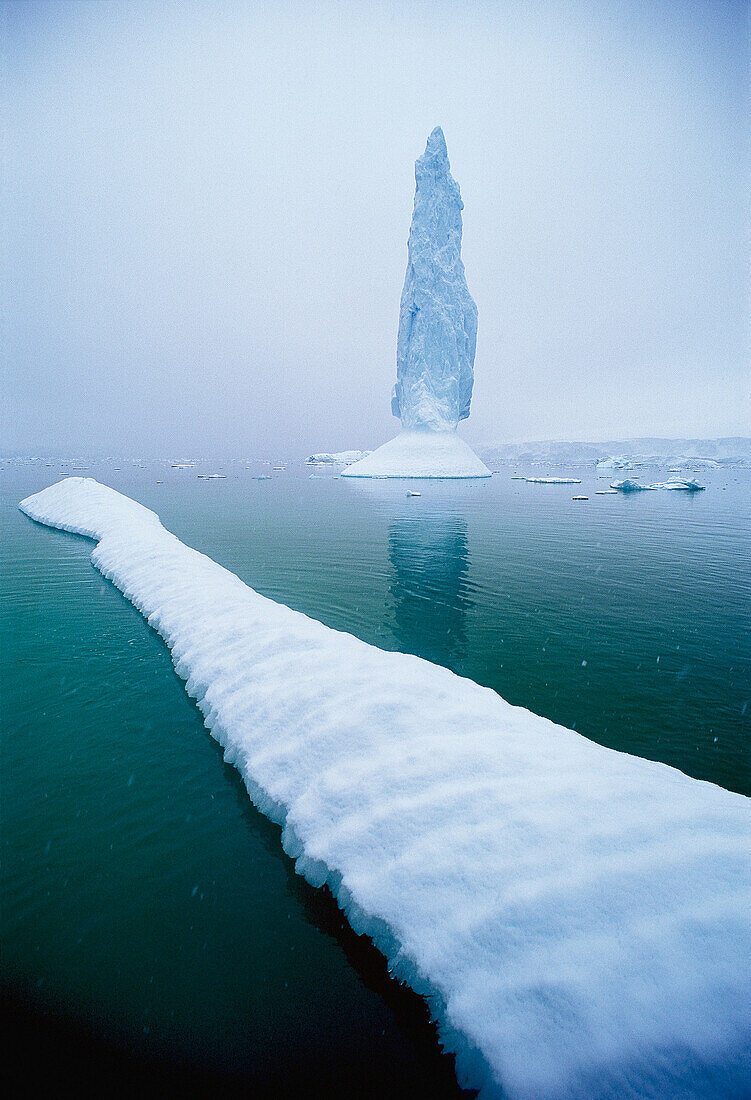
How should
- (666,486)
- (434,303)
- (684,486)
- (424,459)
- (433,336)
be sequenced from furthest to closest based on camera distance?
(433,336), (434,303), (424,459), (666,486), (684,486)

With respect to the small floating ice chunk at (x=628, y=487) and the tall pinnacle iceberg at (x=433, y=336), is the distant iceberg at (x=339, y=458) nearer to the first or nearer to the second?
the tall pinnacle iceberg at (x=433, y=336)

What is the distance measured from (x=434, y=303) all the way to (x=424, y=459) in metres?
19.5

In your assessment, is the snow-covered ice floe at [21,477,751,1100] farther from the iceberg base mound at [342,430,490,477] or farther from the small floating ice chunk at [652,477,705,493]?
the small floating ice chunk at [652,477,705,493]

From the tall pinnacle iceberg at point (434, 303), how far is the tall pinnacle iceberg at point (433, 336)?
10 centimetres

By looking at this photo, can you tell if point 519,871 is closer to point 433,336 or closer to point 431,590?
point 431,590

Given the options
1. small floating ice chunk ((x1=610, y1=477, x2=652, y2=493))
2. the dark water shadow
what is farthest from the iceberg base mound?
the dark water shadow

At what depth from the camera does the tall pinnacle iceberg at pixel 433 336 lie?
179 feet

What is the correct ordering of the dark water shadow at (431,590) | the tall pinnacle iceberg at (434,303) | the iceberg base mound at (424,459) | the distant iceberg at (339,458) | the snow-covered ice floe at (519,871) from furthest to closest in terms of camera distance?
1. the distant iceberg at (339,458)
2. the tall pinnacle iceberg at (434,303)
3. the iceberg base mound at (424,459)
4. the dark water shadow at (431,590)
5. the snow-covered ice floe at (519,871)

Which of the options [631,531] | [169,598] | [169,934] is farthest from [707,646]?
[631,531]

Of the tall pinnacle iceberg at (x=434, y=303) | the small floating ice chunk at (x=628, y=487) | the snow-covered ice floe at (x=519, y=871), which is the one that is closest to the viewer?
the snow-covered ice floe at (x=519, y=871)

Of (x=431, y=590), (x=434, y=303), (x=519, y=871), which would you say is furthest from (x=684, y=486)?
(x=519, y=871)

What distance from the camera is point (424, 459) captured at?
177 ft

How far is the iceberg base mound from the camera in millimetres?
53188

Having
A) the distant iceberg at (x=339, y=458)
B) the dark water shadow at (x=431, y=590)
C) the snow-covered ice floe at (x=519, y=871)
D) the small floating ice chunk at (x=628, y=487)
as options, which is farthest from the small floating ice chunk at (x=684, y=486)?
the distant iceberg at (x=339, y=458)
